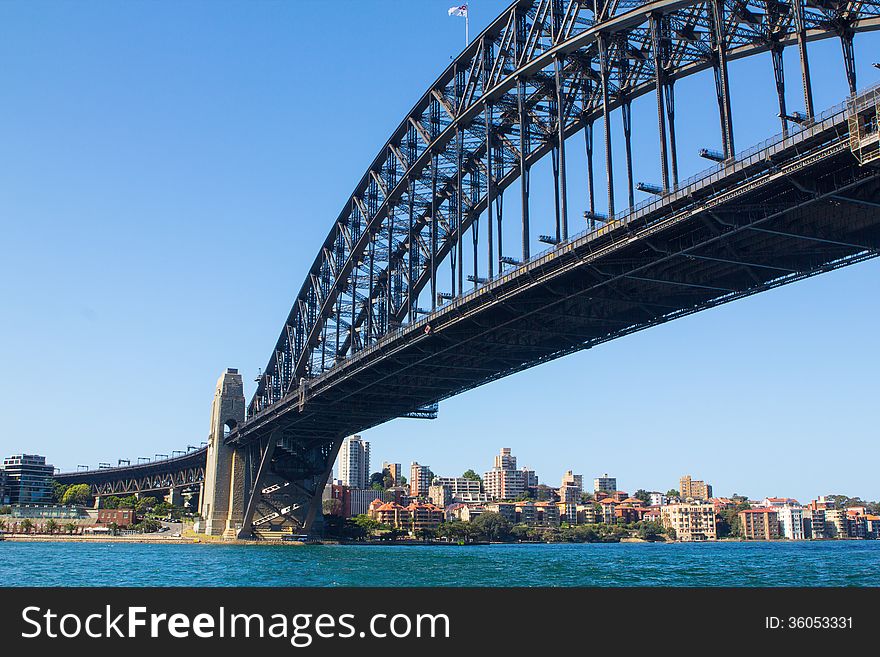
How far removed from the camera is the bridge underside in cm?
3362

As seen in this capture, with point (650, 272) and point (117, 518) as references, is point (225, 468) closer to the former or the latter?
point (117, 518)

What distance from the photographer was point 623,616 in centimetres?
1766

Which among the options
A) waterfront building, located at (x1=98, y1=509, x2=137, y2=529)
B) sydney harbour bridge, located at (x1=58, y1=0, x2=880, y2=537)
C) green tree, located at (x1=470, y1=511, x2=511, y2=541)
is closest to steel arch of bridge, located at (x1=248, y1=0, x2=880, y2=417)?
sydney harbour bridge, located at (x1=58, y1=0, x2=880, y2=537)

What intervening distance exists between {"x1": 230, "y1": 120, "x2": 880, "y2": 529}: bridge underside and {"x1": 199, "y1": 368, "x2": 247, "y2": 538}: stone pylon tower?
117 ft

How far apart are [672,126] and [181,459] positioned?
414 ft

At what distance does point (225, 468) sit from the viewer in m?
108

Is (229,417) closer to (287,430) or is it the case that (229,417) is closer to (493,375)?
(287,430)

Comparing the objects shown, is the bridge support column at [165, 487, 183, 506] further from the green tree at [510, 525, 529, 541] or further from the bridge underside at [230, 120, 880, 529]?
the bridge underside at [230, 120, 880, 529]

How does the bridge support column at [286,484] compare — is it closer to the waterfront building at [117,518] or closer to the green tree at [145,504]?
the waterfront building at [117,518]

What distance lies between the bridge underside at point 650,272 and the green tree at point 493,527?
99996mm

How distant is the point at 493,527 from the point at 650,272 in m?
135

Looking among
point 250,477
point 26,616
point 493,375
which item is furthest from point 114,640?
point 250,477

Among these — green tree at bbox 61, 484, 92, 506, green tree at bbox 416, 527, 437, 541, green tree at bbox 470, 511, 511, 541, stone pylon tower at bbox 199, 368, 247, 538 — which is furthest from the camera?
green tree at bbox 61, 484, 92, 506

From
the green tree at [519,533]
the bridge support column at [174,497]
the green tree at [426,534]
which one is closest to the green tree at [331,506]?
the green tree at [426,534]
